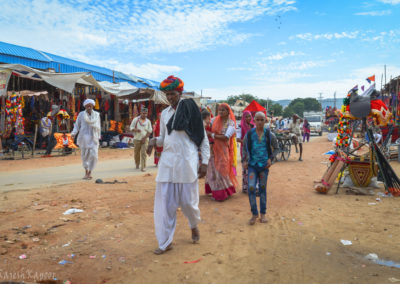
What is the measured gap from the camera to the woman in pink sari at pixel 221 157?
583 centimetres

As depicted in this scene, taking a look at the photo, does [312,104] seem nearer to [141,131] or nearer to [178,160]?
[141,131]

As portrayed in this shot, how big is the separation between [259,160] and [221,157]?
134cm

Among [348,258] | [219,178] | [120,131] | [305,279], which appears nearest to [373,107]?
[219,178]

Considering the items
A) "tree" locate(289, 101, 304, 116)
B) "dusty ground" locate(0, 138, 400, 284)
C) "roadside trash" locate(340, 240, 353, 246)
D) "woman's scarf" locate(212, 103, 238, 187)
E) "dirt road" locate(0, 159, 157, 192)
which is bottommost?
"dirt road" locate(0, 159, 157, 192)

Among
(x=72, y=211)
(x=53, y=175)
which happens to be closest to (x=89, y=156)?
(x=53, y=175)

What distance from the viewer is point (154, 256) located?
338 centimetres

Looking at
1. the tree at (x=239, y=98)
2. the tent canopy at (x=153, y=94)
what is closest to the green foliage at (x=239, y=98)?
the tree at (x=239, y=98)

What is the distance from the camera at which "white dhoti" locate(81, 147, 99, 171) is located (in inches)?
312

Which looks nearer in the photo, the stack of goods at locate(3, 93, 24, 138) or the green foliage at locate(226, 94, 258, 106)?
the stack of goods at locate(3, 93, 24, 138)

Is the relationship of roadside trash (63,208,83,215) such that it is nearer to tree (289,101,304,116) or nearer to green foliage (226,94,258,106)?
green foliage (226,94,258,106)

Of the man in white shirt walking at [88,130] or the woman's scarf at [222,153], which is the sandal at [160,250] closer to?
the woman's scarf at [222,153]

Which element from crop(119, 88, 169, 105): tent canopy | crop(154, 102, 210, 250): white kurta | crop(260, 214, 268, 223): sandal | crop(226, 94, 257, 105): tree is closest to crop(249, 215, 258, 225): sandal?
crop(260, 214, 268, 223): sandal

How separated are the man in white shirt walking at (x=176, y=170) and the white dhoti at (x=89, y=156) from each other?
4917 mm

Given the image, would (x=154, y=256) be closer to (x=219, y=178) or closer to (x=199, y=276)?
(x=199, y=276)
